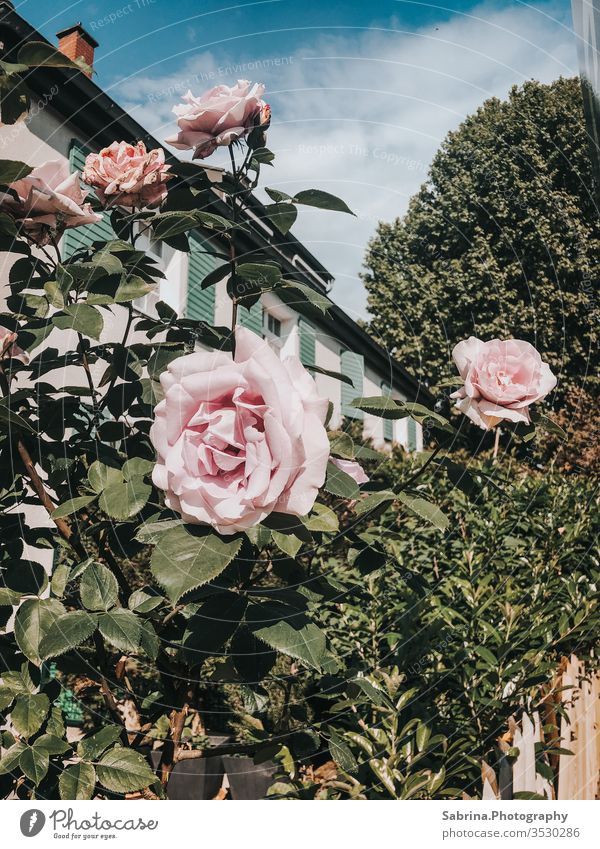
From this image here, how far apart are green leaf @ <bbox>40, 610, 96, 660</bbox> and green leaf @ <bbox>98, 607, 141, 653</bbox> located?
0.02 m

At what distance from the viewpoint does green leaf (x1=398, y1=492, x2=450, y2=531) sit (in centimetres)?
102

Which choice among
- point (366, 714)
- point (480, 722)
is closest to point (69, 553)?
point (366, 714)

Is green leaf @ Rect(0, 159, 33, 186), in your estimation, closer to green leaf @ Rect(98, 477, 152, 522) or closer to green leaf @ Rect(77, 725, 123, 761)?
green leaf @ Rect(98, 477, 152, 522)

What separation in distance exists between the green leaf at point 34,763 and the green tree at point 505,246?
1.90 m

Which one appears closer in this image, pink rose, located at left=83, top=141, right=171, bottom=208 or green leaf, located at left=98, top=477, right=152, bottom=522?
green leaf, located at left=98, top=477, right=152, bottom=522

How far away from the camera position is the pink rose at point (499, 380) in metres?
1.05

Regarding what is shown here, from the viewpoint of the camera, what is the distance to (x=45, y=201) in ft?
Result: 3.59

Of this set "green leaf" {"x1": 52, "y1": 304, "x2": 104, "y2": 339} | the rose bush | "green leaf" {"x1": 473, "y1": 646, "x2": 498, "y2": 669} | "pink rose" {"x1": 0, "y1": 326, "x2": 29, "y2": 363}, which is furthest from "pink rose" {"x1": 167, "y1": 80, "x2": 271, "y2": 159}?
"green leaf" {"x1": 473, "y1": 646, "x2": 498, "y2": 669}

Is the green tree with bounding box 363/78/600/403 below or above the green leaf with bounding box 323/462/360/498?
above

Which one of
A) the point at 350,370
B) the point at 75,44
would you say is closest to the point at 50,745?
the point at 75,44

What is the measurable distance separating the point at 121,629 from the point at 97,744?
0.28 m

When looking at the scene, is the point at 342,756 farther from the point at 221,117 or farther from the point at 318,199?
the point at 221,117

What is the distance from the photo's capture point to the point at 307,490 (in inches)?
28.5

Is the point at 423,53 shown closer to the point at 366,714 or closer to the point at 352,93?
the point at 352,93
